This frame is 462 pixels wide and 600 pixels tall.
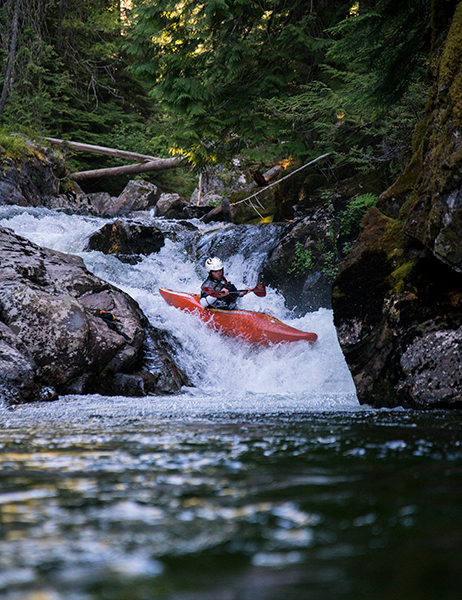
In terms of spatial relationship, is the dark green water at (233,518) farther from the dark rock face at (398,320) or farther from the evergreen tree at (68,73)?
the evergreen tree at (68,73)

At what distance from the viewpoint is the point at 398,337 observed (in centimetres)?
424

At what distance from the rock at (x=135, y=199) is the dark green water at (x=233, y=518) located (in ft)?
55.2

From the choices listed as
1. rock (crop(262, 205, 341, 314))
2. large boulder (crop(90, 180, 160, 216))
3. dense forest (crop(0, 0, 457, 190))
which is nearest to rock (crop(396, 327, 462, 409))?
dense forest (crop(0, 0, 457, 190))

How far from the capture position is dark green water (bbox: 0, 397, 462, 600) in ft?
2.93

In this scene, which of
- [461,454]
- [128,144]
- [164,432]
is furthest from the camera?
[128,144]

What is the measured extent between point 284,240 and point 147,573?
957 cm

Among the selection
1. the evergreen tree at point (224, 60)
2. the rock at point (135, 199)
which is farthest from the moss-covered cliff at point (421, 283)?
the rock at point (135, 199)

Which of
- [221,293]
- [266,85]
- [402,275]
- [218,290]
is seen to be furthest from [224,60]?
[402,275]

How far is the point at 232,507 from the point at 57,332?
4.41 meters

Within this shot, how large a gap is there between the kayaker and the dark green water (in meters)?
5.32

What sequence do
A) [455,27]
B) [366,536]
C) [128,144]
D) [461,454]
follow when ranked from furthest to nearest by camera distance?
[128,144], [455,27], [461,454], [366,536]

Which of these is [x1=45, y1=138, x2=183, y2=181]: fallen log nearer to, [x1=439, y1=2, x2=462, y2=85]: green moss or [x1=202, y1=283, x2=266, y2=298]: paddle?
[x1=202, y1=283, x2=266, y2=298]: paddle

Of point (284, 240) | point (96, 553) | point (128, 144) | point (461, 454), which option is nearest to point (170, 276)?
point (284, 240)

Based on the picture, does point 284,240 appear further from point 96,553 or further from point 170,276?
point 96,553
